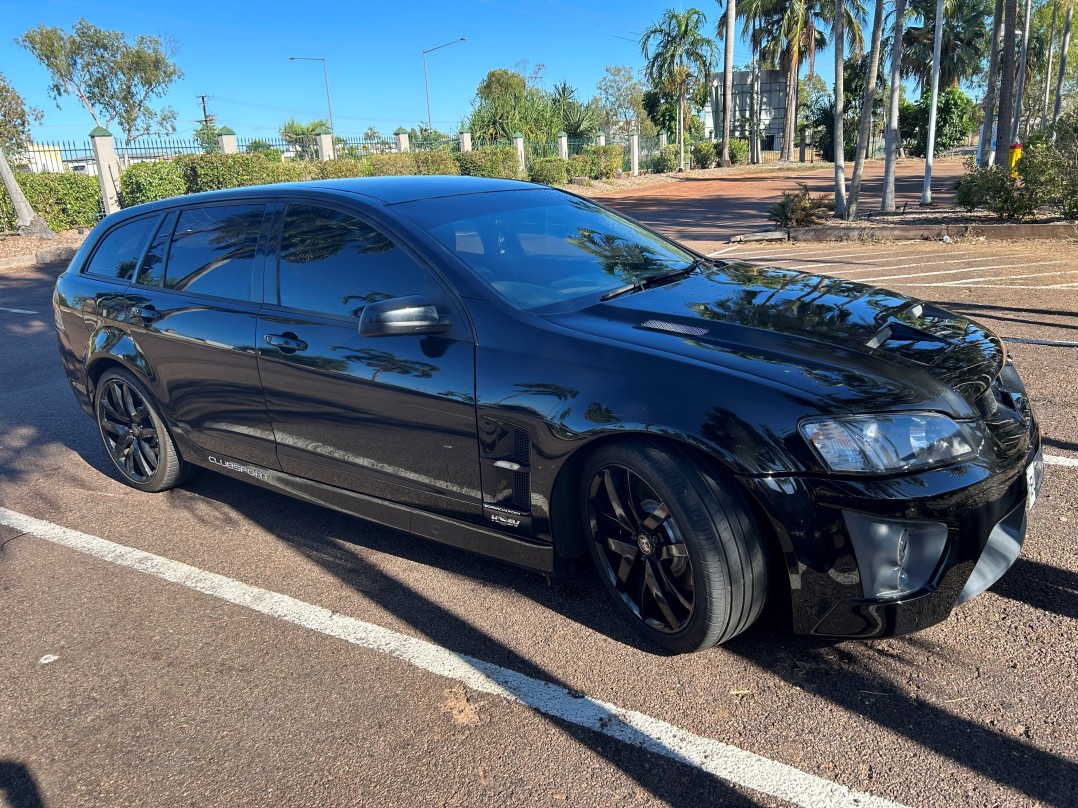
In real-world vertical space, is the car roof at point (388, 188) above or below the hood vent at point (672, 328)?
above

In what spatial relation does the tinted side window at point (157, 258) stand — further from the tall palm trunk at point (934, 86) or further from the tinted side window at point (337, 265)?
the tall palm trunk at point (934, 86)

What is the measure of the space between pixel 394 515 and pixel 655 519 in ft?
4.14

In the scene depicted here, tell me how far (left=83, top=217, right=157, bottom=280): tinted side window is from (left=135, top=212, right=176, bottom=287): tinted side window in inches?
3.8

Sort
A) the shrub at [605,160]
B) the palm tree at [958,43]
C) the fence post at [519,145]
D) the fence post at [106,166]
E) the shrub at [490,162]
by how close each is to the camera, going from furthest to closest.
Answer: the palm tree at [958,43]
the shrub at [605,160]
the fence post at [519,145]
the shrub at [490,162]
the fence post at [106,166]

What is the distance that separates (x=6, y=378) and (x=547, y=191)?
5.95m

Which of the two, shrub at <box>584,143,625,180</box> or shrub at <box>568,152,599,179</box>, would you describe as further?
shrub at <box>584,143,625,180</box>

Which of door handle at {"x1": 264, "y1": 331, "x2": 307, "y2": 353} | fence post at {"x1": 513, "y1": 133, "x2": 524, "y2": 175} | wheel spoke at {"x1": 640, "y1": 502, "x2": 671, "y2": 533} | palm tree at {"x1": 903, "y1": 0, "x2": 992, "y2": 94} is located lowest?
wheel spoke at {"x1": 640, "y1": 502, "x2": 671, "y2": 533}

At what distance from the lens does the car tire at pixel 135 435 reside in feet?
15.2

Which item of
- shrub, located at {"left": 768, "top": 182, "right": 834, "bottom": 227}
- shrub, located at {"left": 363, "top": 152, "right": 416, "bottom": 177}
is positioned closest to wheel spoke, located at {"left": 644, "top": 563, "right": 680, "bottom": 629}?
shrub, located at {"left": 768, "top": 182, "right": 834, "bottom": 227}

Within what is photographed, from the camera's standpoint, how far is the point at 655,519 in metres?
2.81

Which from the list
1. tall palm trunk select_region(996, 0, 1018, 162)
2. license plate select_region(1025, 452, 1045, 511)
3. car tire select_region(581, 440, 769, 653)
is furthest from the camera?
tall palm trunk select_region(996, 0, 1018, 162)

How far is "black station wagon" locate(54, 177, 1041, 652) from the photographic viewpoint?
255 centimetres

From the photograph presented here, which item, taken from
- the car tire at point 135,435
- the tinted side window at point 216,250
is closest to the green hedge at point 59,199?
the car tire at point 135,435

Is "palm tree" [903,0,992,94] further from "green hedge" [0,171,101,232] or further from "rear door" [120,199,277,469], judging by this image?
"rear door" [120,199,277,469]
